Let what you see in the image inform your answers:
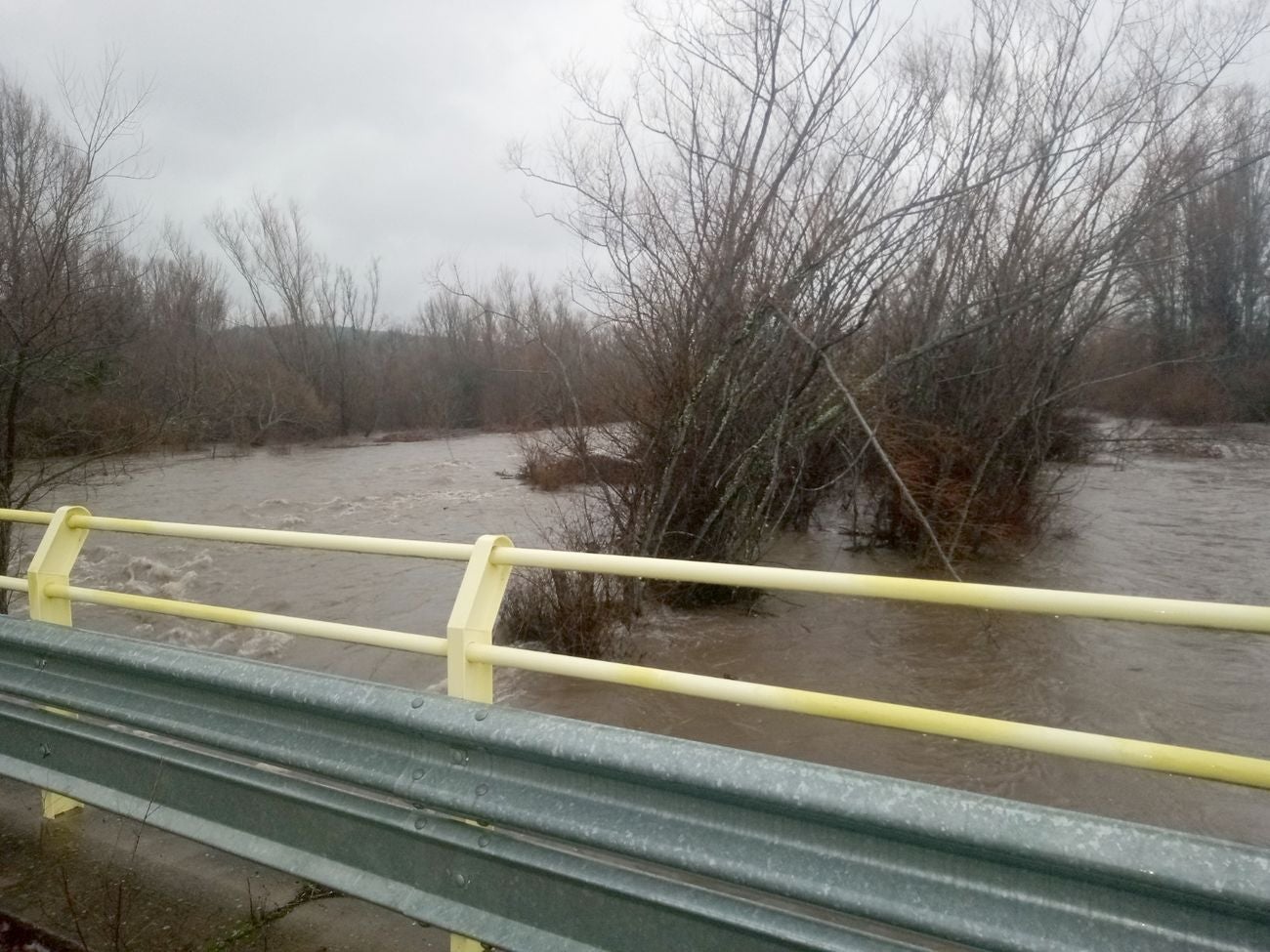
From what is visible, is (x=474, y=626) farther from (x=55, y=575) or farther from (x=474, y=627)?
(x=55, y=575)

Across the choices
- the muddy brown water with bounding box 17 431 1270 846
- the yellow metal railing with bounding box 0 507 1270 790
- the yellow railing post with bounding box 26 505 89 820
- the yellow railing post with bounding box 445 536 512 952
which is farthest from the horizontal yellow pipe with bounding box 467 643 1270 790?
the muddy brown water with bounding box 17 431 1270 846

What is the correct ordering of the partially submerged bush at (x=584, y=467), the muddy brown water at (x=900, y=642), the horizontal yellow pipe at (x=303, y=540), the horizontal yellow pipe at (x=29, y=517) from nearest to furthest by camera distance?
the horizontal yellow pipe at (x=303, y=540) < the horizontal yellow pipe at (x=29, y=517) < the muddy brown water at (x=900, y=642) < the partially submerged bush at (x=584, y=467)

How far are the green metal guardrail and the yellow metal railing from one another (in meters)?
0.15

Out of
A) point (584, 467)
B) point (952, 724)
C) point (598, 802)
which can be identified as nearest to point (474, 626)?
point (598, 802)

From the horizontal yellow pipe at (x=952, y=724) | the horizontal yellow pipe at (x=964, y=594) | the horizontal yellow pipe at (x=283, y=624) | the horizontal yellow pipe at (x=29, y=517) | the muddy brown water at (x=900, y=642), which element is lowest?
the muddy brown water at (x=900, y=642)

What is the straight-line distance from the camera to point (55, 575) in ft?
11.3

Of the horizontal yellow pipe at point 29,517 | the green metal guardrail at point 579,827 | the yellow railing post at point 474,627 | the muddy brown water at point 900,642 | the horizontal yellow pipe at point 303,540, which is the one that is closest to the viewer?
the green metal guardrail at point 579,827

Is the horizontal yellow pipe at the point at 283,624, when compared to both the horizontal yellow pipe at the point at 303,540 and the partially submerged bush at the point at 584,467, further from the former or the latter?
the partially submerged bush at the point at 584,467

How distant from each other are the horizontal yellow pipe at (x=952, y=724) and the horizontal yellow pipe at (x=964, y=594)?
0.23 metres

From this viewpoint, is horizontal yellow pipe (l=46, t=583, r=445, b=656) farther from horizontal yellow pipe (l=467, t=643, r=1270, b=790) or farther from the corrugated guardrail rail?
horizontal yellow pipe (l=467, t=643, r=1270, b=790)

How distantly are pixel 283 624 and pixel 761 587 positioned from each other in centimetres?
142

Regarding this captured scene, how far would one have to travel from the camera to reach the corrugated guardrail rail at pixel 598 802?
1.70 metres

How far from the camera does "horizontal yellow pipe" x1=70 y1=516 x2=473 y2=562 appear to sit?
8.90 feet

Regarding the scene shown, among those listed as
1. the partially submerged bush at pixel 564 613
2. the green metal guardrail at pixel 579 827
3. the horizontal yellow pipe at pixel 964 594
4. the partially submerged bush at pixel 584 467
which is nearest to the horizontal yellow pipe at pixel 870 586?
the horizontal yellow pipe at pixel 964 594
